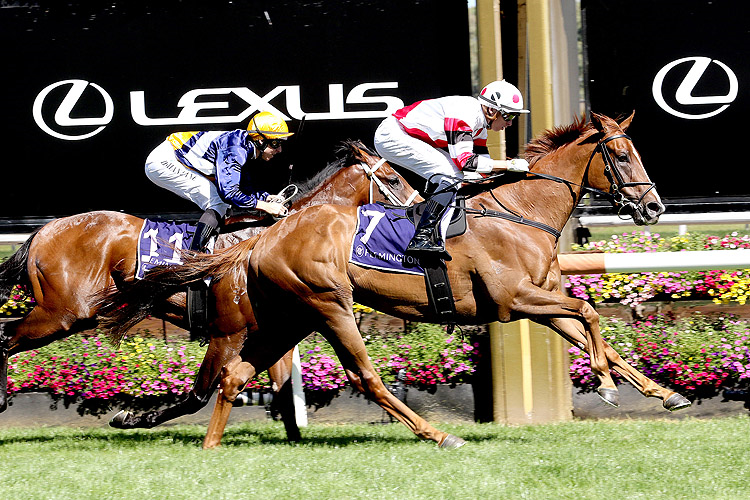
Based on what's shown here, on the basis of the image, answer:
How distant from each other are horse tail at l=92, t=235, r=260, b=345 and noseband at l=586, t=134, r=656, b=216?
1.96 metres

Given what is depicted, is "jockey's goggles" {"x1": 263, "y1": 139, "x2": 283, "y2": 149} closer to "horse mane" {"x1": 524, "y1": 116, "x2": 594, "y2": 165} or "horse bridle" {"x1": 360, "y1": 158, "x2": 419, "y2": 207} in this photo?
"horse bridle" {"x1": 360, "y1": 158, "x2": 419, "y2": 207}

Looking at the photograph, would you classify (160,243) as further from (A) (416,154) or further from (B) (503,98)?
(B) (503,98)

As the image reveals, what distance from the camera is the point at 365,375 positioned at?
4.89 meters

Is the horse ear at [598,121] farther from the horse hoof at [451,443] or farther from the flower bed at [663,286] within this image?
the horse hoof at [451,443]

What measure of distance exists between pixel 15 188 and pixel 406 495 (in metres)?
4.27

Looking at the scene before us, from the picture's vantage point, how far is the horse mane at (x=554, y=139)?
A: 5.13 meters

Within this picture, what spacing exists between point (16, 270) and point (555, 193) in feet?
10.9

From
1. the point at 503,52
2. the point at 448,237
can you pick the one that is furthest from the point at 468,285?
the point at 503,52

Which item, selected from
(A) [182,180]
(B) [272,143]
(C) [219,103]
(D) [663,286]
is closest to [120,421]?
(A) [182,180]

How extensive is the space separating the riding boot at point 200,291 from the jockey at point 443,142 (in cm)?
114

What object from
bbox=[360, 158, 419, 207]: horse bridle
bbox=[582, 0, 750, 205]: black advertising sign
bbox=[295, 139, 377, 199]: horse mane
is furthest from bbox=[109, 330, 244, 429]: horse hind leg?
bbox=[582, 0, 750, 205]: black advertising sign

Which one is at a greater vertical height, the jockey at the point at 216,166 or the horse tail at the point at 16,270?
the jockey at the point at 216,166

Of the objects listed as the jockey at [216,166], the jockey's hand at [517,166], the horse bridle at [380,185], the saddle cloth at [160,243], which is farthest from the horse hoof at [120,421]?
the jockey's hand at [517,166]

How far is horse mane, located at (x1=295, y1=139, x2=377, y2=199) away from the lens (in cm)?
608
